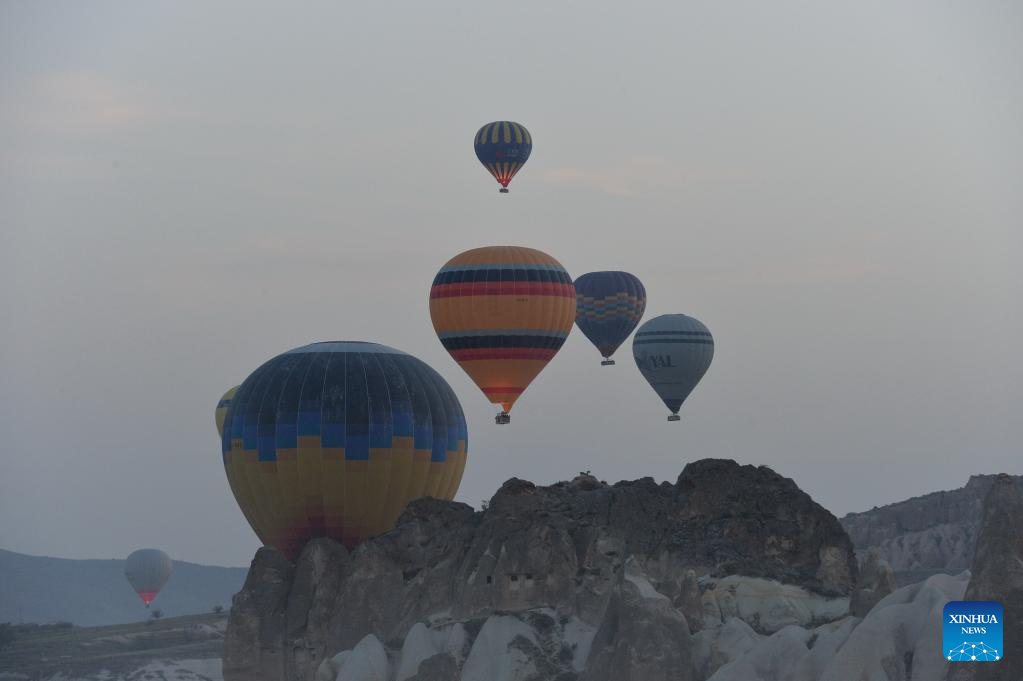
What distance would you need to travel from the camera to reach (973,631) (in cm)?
5372

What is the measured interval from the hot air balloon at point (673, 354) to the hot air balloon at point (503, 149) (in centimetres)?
1553

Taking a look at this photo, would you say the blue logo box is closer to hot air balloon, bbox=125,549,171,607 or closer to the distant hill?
the distant hill

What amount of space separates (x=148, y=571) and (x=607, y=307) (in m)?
87.0

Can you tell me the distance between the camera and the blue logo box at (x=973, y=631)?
172 ft

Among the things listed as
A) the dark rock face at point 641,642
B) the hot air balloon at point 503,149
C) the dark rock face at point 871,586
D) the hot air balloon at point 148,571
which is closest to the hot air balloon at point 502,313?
the hot air balloon at point 503,149

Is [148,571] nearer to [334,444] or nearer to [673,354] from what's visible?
[673,354]

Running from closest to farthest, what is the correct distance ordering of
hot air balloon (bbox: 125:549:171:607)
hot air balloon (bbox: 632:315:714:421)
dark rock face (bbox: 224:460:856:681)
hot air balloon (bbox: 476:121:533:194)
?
dark rock face (bbox: 224:460:856:681), hot air balloon (bbox: 476:121:533:194), hot air balloon (bbox: 632:315:714:421), hot air balloon (bbox: 125:549:171:607)

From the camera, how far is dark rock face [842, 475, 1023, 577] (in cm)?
13962

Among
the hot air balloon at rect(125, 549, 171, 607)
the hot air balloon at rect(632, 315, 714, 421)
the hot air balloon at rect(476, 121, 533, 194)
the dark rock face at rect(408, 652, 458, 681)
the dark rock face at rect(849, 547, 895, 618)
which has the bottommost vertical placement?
the dark rock face at rect(408, 652, 458, 681)

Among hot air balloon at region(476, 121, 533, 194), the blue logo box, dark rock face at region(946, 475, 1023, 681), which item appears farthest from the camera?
hot air balloon at region(476, 121, 533, 194)

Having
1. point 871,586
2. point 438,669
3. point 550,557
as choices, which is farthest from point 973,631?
point 438,669

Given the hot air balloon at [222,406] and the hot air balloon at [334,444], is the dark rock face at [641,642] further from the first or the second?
the hot air balloon at [222,406]

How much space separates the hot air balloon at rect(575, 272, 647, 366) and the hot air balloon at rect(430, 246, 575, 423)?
20.1 m

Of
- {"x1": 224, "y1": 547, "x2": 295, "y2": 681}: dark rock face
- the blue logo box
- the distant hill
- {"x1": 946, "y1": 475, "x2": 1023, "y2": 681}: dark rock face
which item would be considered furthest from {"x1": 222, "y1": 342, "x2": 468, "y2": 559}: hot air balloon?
the distant hill
